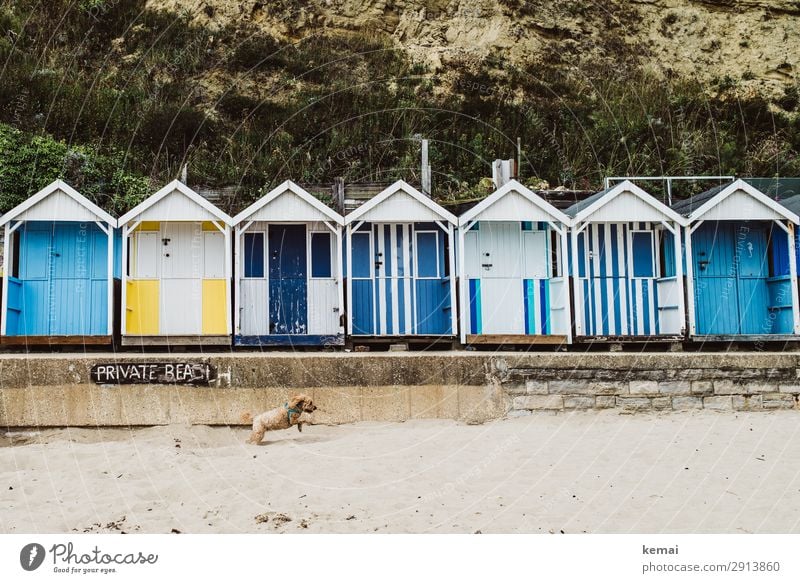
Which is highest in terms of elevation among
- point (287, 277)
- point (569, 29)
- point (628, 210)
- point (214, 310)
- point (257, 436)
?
point (569, 29)

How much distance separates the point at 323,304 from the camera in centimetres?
1573

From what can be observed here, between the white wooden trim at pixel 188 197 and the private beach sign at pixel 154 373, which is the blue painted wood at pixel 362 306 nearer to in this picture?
the white wooden trim at pixel 188 197

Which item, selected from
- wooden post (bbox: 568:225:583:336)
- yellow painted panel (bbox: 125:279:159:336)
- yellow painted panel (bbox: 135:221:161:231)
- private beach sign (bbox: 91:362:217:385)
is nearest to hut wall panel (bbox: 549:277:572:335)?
wooden post (bbox: 568:225:583:336)

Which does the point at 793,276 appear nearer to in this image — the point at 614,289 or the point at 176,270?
the point at 614,289

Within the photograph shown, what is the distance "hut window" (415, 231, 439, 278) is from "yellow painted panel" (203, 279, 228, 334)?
345 centimetres

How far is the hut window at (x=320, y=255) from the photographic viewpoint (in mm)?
15906

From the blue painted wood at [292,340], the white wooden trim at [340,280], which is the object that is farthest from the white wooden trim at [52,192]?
the white wooden trim at [340,280]

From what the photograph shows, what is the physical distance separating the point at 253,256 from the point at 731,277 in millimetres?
8489

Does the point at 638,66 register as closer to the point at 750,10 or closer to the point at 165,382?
the point at 750,10

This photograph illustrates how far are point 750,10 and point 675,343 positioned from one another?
28302mm

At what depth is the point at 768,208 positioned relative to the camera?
15359 millimetres

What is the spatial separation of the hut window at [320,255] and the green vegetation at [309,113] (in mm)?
11300

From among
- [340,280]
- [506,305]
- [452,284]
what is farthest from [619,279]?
[340,280]

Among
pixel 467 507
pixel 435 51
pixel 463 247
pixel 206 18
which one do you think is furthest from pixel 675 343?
pixel 206 18
